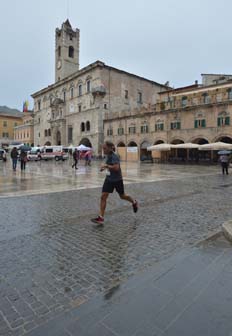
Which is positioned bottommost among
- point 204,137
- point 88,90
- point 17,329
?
point 17,329

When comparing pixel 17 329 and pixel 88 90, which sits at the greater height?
pixel 88 90

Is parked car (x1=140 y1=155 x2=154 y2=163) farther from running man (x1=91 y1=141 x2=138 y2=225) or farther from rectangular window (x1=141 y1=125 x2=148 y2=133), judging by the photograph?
running man (x1=91 y1=141 x2=138 y2=225)

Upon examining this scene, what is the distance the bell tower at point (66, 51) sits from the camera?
56094 mm

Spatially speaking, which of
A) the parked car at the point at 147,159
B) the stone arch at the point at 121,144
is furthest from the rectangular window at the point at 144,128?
the stone arch at the point at 121,144

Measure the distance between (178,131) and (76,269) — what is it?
111 ft

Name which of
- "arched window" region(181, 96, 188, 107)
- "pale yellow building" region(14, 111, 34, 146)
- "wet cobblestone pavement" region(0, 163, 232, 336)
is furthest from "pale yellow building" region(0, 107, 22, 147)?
"wet cobblestone pavement" region(0, 163, 232, 336)

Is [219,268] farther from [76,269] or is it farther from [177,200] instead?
[177,200]

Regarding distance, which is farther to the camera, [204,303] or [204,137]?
[204,137]

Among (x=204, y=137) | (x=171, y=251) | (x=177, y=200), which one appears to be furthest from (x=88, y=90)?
(x=171, y=251)

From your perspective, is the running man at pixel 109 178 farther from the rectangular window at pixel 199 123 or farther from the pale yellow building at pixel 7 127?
the pale yellow building at pixel 7 127

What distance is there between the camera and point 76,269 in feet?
10.6

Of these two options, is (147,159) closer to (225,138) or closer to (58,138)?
(225,138)

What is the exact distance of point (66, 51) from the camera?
56.8 metres

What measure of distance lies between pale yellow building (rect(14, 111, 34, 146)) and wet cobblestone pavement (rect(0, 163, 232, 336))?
6555 cm
